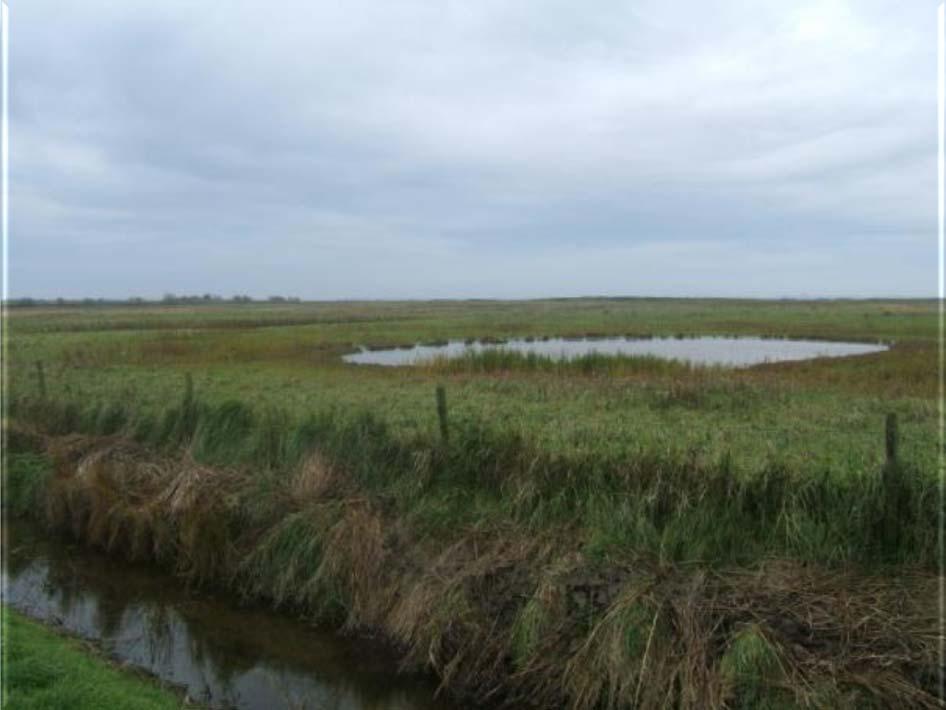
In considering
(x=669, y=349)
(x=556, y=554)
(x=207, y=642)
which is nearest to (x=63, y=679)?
(x=207, y=642)

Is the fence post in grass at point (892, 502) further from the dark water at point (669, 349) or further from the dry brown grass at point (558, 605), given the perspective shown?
the dark water at point (669, 349)

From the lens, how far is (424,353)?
4453cm

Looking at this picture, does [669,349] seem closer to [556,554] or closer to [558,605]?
[556,554]

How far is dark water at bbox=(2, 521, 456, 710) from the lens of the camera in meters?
7.55

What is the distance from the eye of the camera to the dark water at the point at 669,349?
40.9 metres

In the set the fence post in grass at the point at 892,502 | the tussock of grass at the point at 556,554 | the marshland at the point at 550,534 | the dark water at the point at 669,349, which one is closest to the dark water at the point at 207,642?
the marshland at the point at 550,534

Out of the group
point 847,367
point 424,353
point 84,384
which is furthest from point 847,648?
point 424,353

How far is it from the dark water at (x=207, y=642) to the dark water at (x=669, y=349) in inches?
1103

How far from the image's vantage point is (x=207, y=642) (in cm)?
862

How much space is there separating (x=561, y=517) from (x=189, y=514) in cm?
508

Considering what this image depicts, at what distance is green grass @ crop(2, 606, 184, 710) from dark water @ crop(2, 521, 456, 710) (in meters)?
0.55

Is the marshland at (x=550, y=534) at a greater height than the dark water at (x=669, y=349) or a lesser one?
greater

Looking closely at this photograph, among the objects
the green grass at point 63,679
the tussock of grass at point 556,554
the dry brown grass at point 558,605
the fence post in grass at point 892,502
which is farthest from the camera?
the fence post in grass at point 892,502

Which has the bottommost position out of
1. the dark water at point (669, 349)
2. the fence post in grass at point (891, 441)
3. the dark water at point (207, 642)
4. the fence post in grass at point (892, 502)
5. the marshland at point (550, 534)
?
the dark water at point (207, 642)
